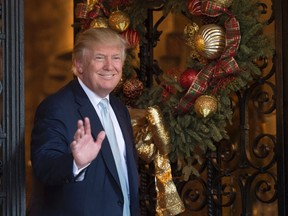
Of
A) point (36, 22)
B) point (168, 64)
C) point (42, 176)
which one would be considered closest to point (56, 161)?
point (42, 176)

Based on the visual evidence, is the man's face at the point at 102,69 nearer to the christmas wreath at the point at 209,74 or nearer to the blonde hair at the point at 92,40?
the blonde hair at the point at 92,40

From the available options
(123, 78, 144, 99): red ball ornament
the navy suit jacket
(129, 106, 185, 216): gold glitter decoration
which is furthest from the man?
(123, 78, 144, 99): red ball ornament

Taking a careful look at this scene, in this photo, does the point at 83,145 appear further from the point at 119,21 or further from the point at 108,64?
the point at 119,21

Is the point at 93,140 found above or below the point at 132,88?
below

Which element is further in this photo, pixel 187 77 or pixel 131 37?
pixel 131 37

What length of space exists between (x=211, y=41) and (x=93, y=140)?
1252mm

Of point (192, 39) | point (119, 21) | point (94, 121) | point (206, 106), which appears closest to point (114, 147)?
point (94, 121)

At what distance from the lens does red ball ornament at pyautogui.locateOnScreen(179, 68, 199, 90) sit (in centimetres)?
359

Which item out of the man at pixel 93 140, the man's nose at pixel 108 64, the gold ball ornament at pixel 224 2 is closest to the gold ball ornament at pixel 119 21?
the gold ball ornament at pixel 224 2

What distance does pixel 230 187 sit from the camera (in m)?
3.89

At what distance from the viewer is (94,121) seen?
2.71 metres

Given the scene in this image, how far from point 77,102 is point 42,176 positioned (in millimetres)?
354

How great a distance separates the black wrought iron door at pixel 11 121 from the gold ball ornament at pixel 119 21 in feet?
3.58

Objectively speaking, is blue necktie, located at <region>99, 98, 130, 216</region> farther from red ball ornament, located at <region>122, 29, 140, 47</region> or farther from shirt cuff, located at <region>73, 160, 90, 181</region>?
red ball ornament, located at <region>122, 29, 140, 47</region>
